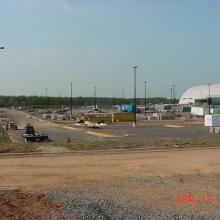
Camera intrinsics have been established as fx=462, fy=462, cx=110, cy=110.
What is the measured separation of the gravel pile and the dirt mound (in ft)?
1.17

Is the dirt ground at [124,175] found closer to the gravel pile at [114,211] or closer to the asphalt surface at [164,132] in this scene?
the gravel pile at [114,211]

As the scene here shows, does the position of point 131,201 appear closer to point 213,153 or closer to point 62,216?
point 62,216

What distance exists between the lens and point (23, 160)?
22.7 meters

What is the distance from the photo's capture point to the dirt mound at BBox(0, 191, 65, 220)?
11297 millimetres

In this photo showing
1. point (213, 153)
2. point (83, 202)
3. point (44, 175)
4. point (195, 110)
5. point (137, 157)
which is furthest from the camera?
point (195, 110)

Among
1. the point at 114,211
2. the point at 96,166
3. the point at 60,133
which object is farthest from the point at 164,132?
the point at 114,211

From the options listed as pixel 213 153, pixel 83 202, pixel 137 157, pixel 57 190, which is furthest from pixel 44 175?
pixel 213 153

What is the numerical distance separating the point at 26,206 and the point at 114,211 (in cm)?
240

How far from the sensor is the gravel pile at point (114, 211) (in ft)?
39.7

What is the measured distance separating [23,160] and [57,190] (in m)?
7.76

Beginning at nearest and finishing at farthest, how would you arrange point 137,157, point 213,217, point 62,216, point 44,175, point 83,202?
1. point 62,216
2. point 213,217
3. point 83,202
4. point 44,175
5. point 137,157

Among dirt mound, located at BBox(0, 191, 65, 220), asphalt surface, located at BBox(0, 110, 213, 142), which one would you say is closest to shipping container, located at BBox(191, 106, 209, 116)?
asphalt surface, located at BBox(0, 110, 213, 142)

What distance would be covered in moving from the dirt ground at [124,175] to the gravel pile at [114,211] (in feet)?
1.81

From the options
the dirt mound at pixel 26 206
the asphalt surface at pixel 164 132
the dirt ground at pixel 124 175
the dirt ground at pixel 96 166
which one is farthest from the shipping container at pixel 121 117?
the dirt mound at pixel 26 206
